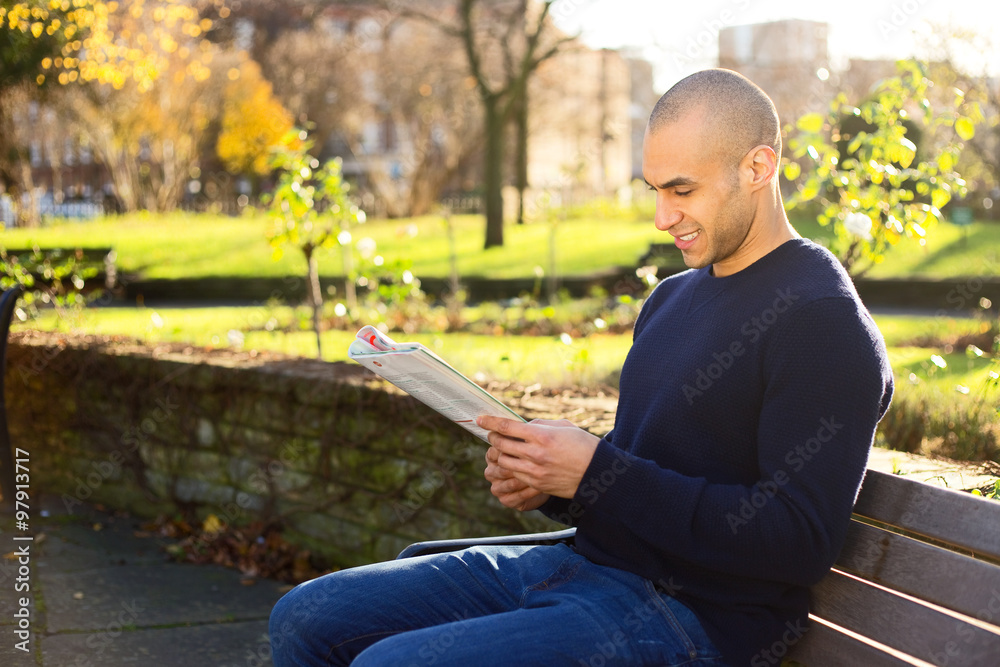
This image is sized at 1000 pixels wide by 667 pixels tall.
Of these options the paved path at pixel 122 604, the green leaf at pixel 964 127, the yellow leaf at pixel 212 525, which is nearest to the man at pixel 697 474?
the paved path at pixel 122 604

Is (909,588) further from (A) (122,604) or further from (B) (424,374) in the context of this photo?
(A) (122,604)

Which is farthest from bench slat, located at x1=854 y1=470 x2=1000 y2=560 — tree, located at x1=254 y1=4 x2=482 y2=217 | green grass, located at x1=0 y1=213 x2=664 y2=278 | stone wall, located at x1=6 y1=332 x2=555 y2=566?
tree, located at x1=254 y1=4 x2=482 y2=217

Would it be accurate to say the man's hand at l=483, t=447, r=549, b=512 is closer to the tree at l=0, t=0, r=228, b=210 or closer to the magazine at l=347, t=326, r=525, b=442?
the magazine at l=347, t=326, r=525, b=442

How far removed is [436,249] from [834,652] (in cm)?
1499

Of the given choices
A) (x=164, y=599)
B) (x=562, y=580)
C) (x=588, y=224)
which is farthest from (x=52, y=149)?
(x=562, y=580)

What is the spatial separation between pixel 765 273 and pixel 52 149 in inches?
1511

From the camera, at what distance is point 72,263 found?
629 cm

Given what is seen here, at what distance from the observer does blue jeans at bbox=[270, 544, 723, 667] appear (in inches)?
74.0

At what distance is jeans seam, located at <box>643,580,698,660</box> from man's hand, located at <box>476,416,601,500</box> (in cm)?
28

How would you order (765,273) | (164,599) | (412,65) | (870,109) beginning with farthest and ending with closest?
(412,65) → (870,109) → (164,599) → (765,273)

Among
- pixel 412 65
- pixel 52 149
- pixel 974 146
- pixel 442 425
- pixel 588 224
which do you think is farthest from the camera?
pixel 52 149

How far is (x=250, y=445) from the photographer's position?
4609mm

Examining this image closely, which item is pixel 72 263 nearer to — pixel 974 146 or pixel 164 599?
pixel 164 599

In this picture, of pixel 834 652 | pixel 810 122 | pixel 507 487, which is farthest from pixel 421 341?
pixel 834 652
